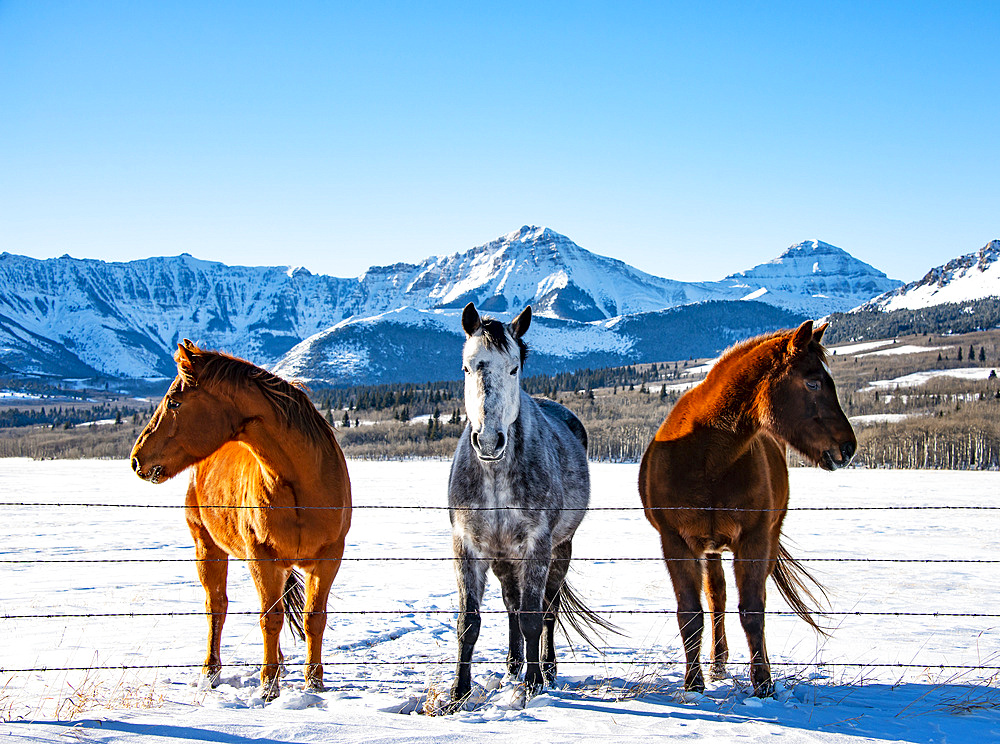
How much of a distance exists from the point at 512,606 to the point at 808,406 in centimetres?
263

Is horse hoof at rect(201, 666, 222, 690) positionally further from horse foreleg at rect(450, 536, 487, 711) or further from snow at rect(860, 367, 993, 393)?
snow at rect(860, 367, 993, 393)

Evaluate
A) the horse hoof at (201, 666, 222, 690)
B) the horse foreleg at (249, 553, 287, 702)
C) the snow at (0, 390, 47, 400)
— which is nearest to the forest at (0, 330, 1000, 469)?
the horse hoof at (201, 666, 222, 690)

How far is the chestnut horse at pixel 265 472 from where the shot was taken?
4836 mm

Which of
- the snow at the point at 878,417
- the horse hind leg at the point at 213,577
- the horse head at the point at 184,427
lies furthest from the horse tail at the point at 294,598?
the snow at the point at 878,417

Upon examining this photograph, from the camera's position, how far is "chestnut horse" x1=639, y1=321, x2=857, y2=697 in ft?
15.1

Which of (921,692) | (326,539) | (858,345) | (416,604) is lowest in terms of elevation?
(416,604)

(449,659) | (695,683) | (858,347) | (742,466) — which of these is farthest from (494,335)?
(858,347)

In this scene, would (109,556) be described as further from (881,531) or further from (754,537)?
(881,531)

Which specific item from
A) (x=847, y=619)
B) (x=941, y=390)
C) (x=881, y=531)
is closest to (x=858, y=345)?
(x=941, y=390)

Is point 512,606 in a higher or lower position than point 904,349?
lower

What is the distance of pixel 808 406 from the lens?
15.6 ft

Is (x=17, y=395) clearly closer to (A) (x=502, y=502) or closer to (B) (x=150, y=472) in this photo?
(B) (x=150, y=472)

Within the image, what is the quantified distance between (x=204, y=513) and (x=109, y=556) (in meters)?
9.75

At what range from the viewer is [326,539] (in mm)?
5043
